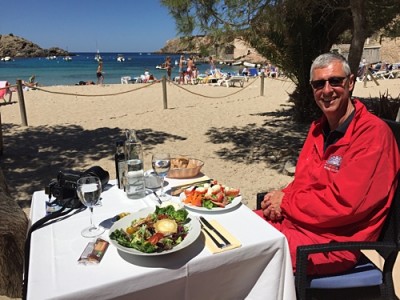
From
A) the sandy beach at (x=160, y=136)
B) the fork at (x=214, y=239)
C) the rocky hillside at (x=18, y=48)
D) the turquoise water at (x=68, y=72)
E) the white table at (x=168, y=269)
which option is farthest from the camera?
the rocky hillside at (x=18, y=48)

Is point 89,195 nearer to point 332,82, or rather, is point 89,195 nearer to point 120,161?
point 120,161

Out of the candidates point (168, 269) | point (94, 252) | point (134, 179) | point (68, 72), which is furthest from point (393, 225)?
point (68, 72)

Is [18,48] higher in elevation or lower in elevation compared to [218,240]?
higher

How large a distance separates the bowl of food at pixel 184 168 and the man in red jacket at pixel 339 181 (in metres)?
0.53

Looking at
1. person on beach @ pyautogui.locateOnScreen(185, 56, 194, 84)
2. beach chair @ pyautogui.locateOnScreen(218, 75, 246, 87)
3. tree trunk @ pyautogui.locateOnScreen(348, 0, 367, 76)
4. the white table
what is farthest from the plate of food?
person on beach @ pyautogui.locateOnScreen(185, 56, 194, 84)

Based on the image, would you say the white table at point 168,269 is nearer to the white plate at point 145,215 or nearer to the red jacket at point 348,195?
the white plate at point 145,215

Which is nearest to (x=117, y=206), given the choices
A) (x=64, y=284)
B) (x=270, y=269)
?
(x=64, y=284)

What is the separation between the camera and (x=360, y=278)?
184cm

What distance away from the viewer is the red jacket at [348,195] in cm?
176

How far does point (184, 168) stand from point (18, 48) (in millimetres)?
112852

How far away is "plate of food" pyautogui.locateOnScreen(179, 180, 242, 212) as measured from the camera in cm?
181

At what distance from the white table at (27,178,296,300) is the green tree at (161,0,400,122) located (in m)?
3.66

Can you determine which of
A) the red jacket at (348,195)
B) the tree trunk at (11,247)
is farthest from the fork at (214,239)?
the tree trunk at (11,247)

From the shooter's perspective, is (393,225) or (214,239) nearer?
(214,239)
